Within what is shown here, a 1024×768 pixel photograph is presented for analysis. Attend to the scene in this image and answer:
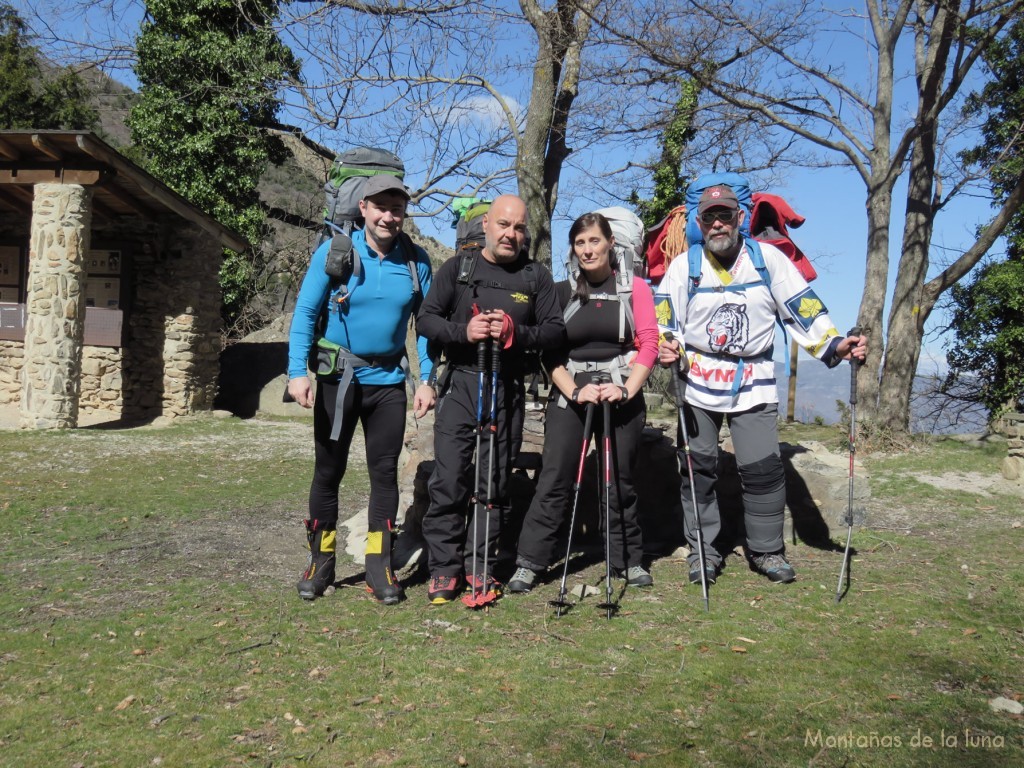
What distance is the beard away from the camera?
4.50 m

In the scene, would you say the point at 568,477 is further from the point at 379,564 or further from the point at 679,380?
the point at 379,564

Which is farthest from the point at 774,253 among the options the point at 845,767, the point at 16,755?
the point at 16,755

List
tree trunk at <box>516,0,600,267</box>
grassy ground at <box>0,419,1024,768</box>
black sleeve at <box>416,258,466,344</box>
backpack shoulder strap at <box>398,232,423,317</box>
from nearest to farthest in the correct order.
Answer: grassy ground at <box>0,419,1024,768</box>, black sleeve at <box>416,258,466,344</box>, backpack shoulder strap at <box>398,232,423,317</box>, tree trunk at <box>516,0,600,267</box>

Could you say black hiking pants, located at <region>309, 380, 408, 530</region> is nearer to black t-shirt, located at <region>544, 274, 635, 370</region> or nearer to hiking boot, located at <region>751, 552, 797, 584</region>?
black t-shirt, located at <region>544, 274, 635, 370</region>

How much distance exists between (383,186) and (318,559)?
194 cm

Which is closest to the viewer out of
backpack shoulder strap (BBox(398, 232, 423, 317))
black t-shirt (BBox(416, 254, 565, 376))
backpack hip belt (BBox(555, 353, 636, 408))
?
black t-shirt (BBox(416, 254, 565, 376))

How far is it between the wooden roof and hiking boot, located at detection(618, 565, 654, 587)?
8.63 metres

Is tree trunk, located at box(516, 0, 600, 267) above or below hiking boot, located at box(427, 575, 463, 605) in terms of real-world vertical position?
above

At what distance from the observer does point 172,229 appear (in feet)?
42.3

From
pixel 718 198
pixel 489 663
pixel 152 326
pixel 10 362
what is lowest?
pixel 489 663

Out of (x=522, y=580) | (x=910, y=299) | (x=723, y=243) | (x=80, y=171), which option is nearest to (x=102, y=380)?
(x=80, y=171)

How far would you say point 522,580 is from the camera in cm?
446

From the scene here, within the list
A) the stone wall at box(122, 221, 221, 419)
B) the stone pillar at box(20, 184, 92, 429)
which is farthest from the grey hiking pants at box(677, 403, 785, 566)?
the stone wall at box(122, 221, 221, 419)

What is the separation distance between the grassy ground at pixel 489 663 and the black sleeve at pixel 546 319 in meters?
1.33
